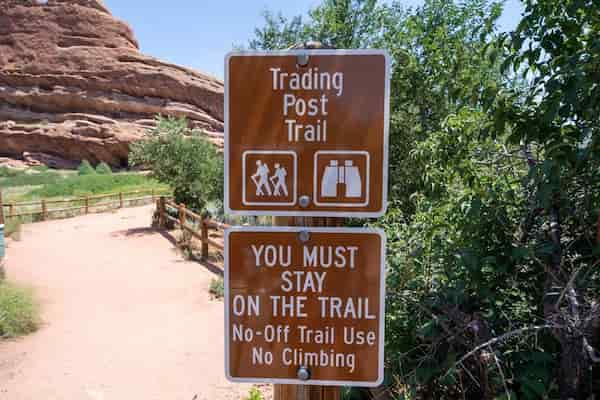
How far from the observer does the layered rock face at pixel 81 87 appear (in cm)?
3506

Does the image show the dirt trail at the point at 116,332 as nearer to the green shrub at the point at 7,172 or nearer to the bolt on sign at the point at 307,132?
the bolt on sign at the point at 307,132

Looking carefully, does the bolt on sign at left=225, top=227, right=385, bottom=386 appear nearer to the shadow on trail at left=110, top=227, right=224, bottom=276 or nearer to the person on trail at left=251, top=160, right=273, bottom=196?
the person on trail at left=251, top=160, right=273, bottom=196

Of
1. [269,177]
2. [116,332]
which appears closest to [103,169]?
[116,332]

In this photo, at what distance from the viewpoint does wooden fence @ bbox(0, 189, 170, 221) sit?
14988 mm

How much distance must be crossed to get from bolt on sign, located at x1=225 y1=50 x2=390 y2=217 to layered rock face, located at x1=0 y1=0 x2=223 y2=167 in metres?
36.8

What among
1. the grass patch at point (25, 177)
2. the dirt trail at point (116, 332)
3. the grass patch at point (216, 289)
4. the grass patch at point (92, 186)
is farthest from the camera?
the grass patch at point (25, 177)

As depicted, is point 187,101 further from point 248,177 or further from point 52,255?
point 248,177

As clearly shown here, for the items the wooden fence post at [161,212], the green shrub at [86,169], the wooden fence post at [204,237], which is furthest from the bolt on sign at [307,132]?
the green shrub at [86,169]

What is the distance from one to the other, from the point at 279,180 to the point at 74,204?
2158 cm

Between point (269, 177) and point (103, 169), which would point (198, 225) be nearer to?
point (269, 177)

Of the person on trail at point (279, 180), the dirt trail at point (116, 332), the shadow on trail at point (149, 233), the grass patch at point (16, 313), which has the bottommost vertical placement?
the dirt trail at point (116, 332)

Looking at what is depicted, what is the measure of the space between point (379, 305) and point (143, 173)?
3534 cm

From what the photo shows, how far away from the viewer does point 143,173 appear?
3369 cm

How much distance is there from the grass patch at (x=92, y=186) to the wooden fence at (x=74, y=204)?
3.43m
